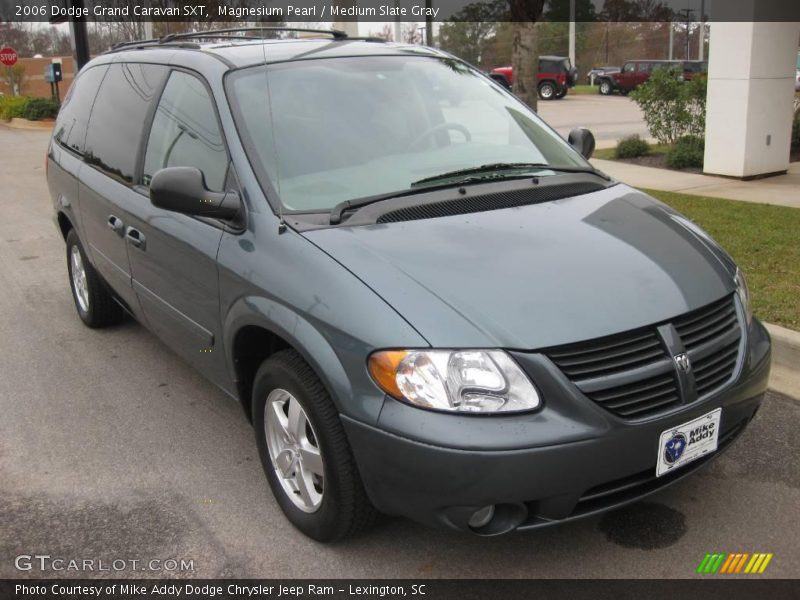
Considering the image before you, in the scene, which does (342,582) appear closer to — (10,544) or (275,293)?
(275,293)

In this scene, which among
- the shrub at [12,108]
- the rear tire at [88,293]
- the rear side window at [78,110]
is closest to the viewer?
the rear side window at [78,110]

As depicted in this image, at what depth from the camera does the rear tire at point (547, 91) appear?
124 feet

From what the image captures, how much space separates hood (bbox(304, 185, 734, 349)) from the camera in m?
2.59

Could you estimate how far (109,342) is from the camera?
18.2 feet

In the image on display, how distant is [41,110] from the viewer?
2461 centimetres

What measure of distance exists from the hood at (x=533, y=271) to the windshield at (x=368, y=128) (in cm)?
41

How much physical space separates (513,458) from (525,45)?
→ 7676 mm

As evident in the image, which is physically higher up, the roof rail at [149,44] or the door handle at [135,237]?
the roof rail at [149,44]

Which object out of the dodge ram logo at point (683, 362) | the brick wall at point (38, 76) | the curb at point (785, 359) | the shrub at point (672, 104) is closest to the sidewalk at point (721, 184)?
the shrub at point (672, 104)

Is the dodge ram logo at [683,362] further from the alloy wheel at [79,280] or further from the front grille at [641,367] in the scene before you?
the alloy wheel at [79,280]

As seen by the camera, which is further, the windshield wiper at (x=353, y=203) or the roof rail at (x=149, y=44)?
the roof rail at (x=149, y=44)

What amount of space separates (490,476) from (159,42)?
355 centimetres

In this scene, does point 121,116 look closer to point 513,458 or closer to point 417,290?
point 417,290

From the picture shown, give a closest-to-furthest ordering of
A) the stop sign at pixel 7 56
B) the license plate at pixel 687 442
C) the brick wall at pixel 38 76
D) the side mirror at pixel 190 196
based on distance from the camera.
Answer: the license plate at pixel 687 442 < the side mirror at pixel 190 196 < the stop sign at pixel 7 56 < the brick wall at pixel 38 76
